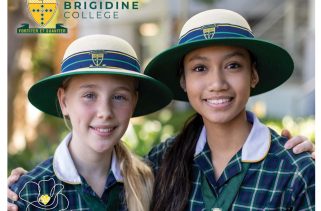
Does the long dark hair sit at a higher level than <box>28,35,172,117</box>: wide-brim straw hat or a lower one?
lower

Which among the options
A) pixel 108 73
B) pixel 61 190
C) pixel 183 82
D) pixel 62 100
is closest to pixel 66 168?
pixel 61 190

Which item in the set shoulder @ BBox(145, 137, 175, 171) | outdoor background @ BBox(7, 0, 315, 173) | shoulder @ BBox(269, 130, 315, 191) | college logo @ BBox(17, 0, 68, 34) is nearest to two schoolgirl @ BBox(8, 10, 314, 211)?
shoulder @ BBox(269, 130, 315, 191)

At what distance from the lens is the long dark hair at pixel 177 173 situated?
2.73 m

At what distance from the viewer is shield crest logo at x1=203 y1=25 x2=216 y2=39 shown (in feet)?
8.57

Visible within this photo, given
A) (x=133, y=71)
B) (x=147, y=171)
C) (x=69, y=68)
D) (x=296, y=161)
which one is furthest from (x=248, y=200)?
(x=69, y=68)

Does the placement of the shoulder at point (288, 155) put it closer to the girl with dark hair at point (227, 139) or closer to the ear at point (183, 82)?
the girl with dark hair at point (227, 139)

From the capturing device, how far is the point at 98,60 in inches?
105

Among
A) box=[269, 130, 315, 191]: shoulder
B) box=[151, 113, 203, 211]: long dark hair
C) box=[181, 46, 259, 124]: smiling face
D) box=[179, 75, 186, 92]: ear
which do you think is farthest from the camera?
box=[179, 75, 186, 92]: ear

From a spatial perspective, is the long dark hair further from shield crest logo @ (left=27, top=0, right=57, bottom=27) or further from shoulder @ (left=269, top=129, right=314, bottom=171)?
shield crest logo @ (left=27, top=0, right=57, bottom=27)

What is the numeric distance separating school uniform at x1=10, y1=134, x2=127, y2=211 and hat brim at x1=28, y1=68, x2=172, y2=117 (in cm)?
30

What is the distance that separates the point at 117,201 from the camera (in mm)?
2740

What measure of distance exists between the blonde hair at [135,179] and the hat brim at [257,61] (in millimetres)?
395

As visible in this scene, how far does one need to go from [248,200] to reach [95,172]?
707mm

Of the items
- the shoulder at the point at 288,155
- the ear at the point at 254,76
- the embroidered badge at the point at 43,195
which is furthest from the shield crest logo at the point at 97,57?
the shoulder at the point at 288,155
